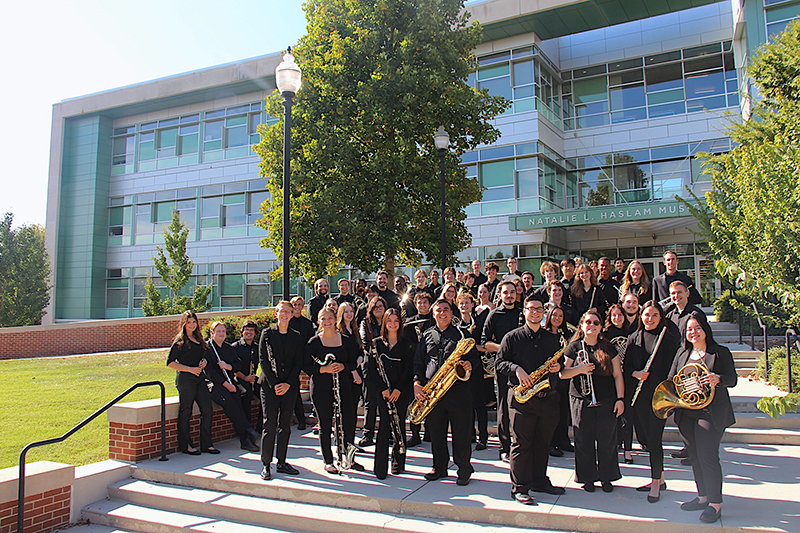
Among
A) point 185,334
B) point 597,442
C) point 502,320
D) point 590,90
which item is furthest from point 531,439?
point 590,90

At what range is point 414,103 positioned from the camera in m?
12.9

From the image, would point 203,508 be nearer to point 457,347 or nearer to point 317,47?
point 457,347

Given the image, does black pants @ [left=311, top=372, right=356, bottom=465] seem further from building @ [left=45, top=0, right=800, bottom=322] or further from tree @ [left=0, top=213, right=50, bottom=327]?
tree @ [left=0, top=213, right=50, bottom=327]

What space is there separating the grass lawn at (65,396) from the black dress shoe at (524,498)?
17.7ft

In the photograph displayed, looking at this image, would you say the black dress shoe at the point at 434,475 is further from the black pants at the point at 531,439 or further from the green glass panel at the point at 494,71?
the green glass panel at the point at 494,71

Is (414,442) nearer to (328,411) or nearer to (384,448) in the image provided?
(384,448)

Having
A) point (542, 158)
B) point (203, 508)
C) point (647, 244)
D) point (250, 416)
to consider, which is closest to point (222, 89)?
point (542, 158)

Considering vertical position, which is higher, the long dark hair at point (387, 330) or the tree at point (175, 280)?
the tree at point (175, 280)

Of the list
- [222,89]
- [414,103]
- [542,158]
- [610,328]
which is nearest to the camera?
[610,328]

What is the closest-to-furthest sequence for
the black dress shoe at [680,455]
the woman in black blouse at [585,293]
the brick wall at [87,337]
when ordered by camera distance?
1. the black dress shoe at [680,455]
2. the woman in black blouse at [585,293]
3. the brick wall at [87,337]

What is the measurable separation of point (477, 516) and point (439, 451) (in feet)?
3.36

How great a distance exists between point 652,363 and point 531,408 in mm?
1314

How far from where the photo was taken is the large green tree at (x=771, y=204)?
7184 mm

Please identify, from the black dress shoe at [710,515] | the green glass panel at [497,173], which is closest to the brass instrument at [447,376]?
the black dress shoe at [710,515]
